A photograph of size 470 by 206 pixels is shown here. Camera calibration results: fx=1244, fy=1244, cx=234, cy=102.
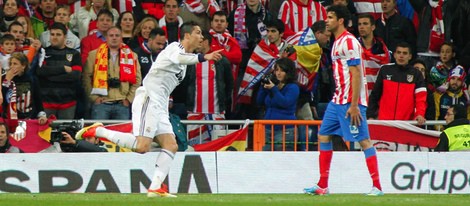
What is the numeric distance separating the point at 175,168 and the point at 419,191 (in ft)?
11.8

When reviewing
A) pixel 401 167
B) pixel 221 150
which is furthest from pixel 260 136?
pixel 401 167

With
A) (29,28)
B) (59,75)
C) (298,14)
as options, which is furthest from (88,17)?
(298,14)

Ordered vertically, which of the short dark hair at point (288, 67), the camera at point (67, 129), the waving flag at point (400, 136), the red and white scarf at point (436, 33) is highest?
the red and white scarf at point (436, 33)

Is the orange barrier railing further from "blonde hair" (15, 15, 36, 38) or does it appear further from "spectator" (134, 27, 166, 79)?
"blonde hair" (15, 15, 36, 38)

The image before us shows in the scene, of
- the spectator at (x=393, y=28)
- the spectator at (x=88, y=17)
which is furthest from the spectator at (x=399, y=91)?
the spectator at (x=88, y=17)

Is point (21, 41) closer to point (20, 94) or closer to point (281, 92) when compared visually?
point (20, 94)

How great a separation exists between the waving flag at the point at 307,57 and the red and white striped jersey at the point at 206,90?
144 cm

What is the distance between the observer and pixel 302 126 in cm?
1917

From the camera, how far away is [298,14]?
21578 mm

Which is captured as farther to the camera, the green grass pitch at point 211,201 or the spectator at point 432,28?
the spectator at point 432,28

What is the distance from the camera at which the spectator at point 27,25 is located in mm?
19891

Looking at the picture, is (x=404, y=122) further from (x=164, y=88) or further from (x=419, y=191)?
(x=164, y=88)

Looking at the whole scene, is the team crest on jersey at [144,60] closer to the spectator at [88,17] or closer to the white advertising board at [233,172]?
the spectator at [88,17]

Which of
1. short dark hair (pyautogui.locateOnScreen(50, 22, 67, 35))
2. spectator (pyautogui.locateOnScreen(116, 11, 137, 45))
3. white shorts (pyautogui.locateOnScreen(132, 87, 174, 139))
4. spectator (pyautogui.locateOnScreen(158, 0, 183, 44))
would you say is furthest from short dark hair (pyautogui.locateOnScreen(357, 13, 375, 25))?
white shorts (pyautogui.locateOnScreen(132, 87, 174, 139))
